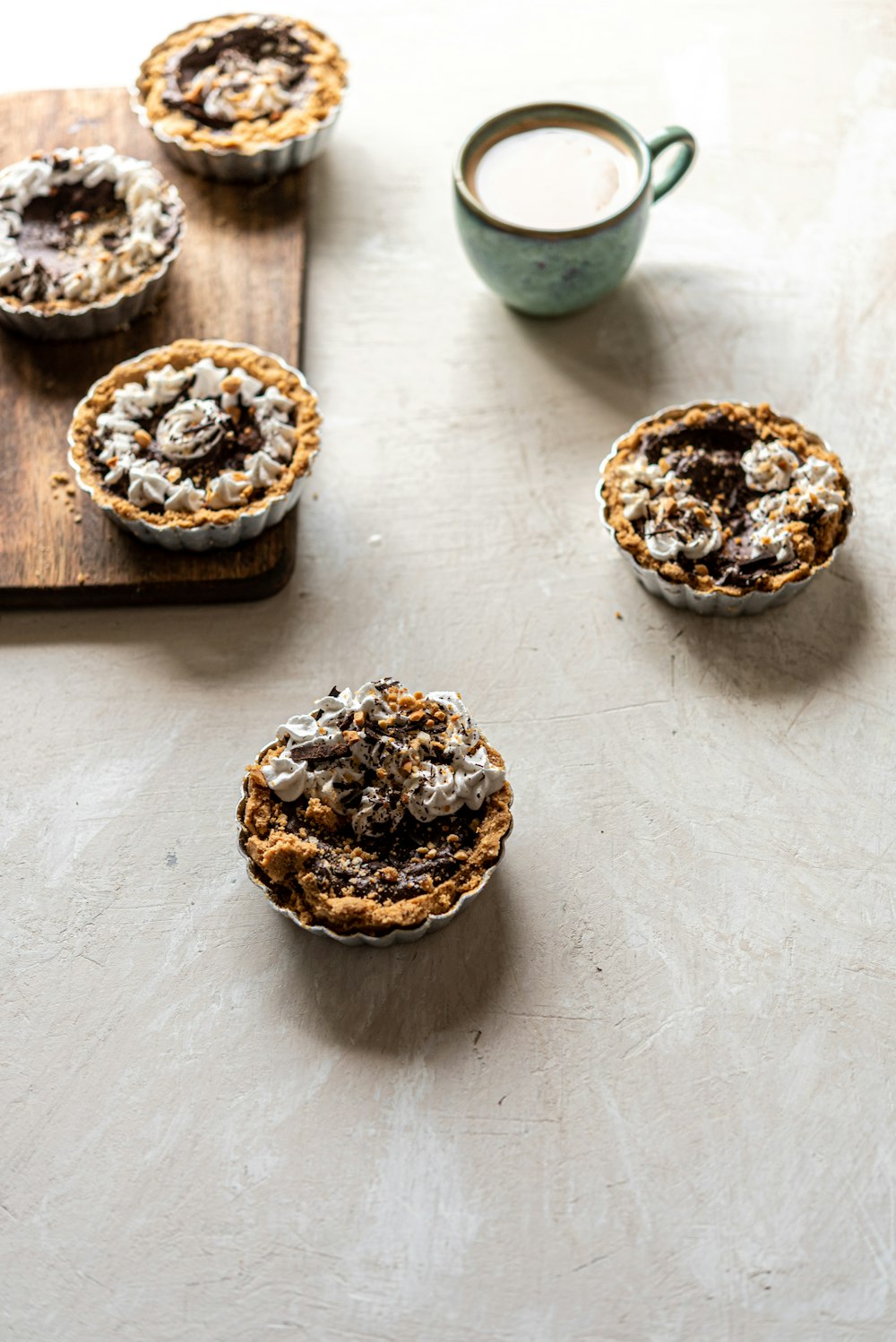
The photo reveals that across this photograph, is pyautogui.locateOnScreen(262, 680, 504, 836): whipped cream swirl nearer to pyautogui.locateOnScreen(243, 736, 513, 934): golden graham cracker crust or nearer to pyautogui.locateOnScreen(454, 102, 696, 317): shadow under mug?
pyautogui.locateOnScreen(243, 736, 513, 934): golden graham cracker crust

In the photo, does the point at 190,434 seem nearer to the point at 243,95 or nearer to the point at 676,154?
the point at 243,95

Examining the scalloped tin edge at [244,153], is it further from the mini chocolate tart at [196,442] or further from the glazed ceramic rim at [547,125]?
the mini chocolate tart at [196,442]

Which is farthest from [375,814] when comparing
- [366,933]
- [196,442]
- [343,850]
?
[196,442]

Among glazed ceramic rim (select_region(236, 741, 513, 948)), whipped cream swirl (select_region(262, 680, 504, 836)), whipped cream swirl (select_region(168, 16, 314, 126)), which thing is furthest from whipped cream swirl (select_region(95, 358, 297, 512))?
whipped cream swirl (select_region(168, 16, 314, 126))

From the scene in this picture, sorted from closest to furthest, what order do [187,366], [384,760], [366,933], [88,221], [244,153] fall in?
[366,933]
[384,760]
[187,366]
[88,221]
[244,153]

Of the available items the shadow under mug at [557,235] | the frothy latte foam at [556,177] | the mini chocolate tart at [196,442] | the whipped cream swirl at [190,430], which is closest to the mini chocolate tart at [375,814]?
the mini chocolate tart at [196,442]

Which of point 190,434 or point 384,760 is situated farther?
point 190,434

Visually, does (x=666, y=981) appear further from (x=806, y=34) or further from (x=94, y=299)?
(x=806, y=34)
